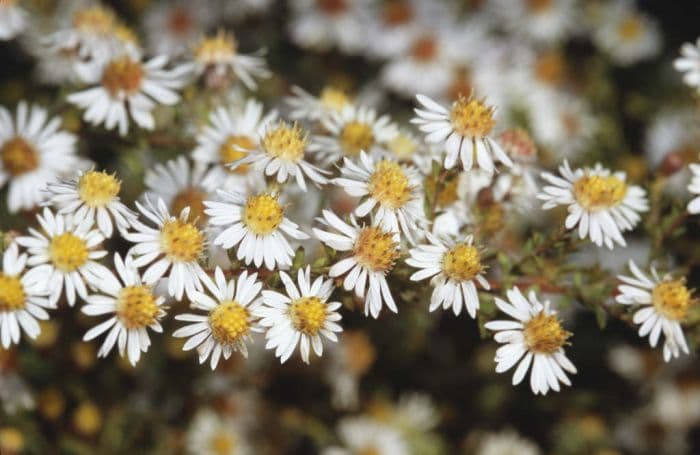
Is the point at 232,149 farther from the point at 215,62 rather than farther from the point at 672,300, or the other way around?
the point at 672,300

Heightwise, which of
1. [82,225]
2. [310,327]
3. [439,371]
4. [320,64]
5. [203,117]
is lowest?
[310,327]

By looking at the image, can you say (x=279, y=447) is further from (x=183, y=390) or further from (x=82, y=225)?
(x=82, y=225)

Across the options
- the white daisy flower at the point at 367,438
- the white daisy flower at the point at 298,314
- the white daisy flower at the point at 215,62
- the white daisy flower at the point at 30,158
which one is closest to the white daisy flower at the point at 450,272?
the white daisy flower at the point at 298,314

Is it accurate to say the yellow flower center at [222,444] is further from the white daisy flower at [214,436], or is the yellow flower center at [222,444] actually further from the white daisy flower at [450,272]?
the white daisy flower at [450,272]

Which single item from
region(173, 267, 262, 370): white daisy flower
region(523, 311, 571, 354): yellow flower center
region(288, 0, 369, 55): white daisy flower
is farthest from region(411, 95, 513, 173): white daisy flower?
region(288, 0, 369, 55): white daisy flower

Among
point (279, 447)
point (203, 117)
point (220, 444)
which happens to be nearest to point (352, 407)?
point (279, 447)

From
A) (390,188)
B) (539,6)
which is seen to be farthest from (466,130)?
(539,6)
